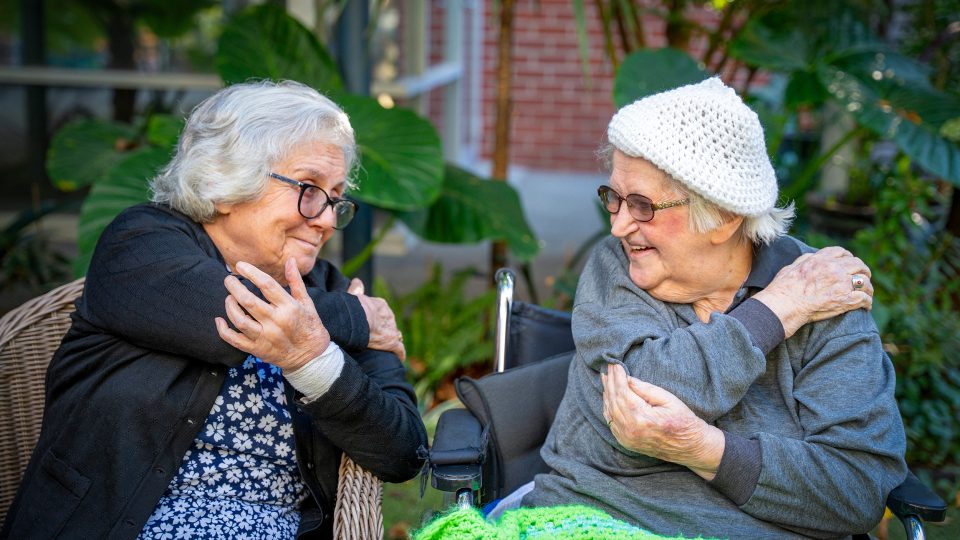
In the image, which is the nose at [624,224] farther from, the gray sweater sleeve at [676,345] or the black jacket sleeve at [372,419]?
the black jacket sleeve at [372,419]

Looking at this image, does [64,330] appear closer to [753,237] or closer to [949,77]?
[753,237]

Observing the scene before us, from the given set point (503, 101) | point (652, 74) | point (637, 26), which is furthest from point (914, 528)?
point (637, 26)

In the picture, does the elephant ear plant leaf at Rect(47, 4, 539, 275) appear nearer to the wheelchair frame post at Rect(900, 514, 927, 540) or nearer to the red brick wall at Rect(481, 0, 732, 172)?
the wheelchair frame post at Rect(900, 514, 927, 540)

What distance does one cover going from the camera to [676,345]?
2.02 meters

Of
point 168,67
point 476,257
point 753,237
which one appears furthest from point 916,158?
point 168,67

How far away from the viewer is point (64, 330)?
7.58 ft

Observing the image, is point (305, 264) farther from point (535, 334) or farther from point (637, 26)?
Answer: point (637, 26)

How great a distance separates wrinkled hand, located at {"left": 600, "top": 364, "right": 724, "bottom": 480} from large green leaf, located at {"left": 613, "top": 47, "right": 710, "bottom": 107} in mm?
1763

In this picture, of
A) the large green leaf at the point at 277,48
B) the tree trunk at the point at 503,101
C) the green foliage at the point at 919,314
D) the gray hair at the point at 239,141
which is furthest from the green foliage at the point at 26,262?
the green foliage at the point at 919,314

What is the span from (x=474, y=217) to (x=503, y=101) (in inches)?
27.3

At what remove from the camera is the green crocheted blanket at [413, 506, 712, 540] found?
1853mm

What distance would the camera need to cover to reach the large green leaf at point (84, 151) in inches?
148

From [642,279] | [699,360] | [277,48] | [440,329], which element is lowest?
[440,329]

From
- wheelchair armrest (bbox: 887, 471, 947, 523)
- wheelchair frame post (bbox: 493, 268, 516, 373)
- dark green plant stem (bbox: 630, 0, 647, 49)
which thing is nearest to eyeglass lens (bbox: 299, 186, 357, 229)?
wheelchair frame post (bbox: 493, 268, 516, 373)
